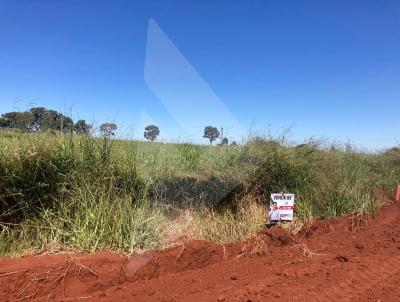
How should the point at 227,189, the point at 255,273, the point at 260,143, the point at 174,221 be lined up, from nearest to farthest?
the point at 255,273, the point at 174,221, the point at 227,189, the point at 260,143

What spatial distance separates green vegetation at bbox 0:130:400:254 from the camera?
5793 millimetres

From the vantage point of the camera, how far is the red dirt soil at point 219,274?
4.95 meters

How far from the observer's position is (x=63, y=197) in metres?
6.07

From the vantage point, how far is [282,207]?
771 centimetres

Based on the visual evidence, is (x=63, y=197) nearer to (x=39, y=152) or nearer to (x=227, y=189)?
(x=39, y=152)

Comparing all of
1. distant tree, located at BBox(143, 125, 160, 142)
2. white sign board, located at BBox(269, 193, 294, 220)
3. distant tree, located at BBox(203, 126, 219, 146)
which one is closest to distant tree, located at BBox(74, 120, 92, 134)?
distant tree, located at BBox(143, 125, 160, 142)

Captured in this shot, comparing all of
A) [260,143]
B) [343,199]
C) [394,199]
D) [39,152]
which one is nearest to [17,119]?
[39,152]

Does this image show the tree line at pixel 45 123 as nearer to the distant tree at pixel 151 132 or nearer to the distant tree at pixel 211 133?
the distant tree at pixel 151 132

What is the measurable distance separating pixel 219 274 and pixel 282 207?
7.76ft

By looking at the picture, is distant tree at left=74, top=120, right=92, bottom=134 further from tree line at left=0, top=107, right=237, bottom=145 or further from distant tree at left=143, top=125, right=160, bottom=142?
distant tree at left=143, top=125, right=160, bottom=142

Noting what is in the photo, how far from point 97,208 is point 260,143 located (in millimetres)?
4270

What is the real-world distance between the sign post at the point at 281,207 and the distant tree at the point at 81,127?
11.0ft

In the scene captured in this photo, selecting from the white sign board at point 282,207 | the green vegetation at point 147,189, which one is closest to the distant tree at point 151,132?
the green vegetation at point 147,189

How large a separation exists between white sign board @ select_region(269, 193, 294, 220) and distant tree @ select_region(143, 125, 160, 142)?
114 inches
